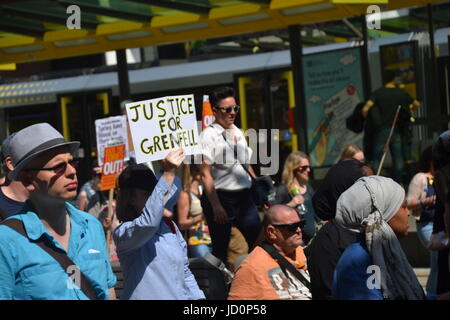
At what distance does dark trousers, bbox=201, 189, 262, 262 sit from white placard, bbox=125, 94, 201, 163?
2193mm

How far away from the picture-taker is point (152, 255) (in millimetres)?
4844

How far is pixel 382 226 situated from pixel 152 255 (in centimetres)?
118

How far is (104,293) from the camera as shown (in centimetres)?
391

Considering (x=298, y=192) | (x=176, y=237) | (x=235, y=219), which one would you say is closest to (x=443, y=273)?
(x=176, y=237)

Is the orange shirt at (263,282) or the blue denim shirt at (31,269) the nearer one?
the blue denim shirt at (31,269)

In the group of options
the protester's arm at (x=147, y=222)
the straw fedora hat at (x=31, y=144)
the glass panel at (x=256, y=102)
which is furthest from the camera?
the glass panel at (x=256, y=102)

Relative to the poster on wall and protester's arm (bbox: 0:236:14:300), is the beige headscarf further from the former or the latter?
the poster on wall

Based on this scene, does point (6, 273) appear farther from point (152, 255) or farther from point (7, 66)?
point (7, 66)

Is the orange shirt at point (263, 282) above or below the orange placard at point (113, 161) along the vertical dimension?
below

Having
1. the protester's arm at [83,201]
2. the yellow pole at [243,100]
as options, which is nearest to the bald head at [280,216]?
the protester's arm at [83,201]

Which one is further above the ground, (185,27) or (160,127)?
(185,27)

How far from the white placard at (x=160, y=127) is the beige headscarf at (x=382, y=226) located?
1.23m

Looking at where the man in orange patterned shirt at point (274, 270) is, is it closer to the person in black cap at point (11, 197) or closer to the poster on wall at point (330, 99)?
the person in black cap at point (11, 197)

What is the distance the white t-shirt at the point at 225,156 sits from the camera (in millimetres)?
7453
